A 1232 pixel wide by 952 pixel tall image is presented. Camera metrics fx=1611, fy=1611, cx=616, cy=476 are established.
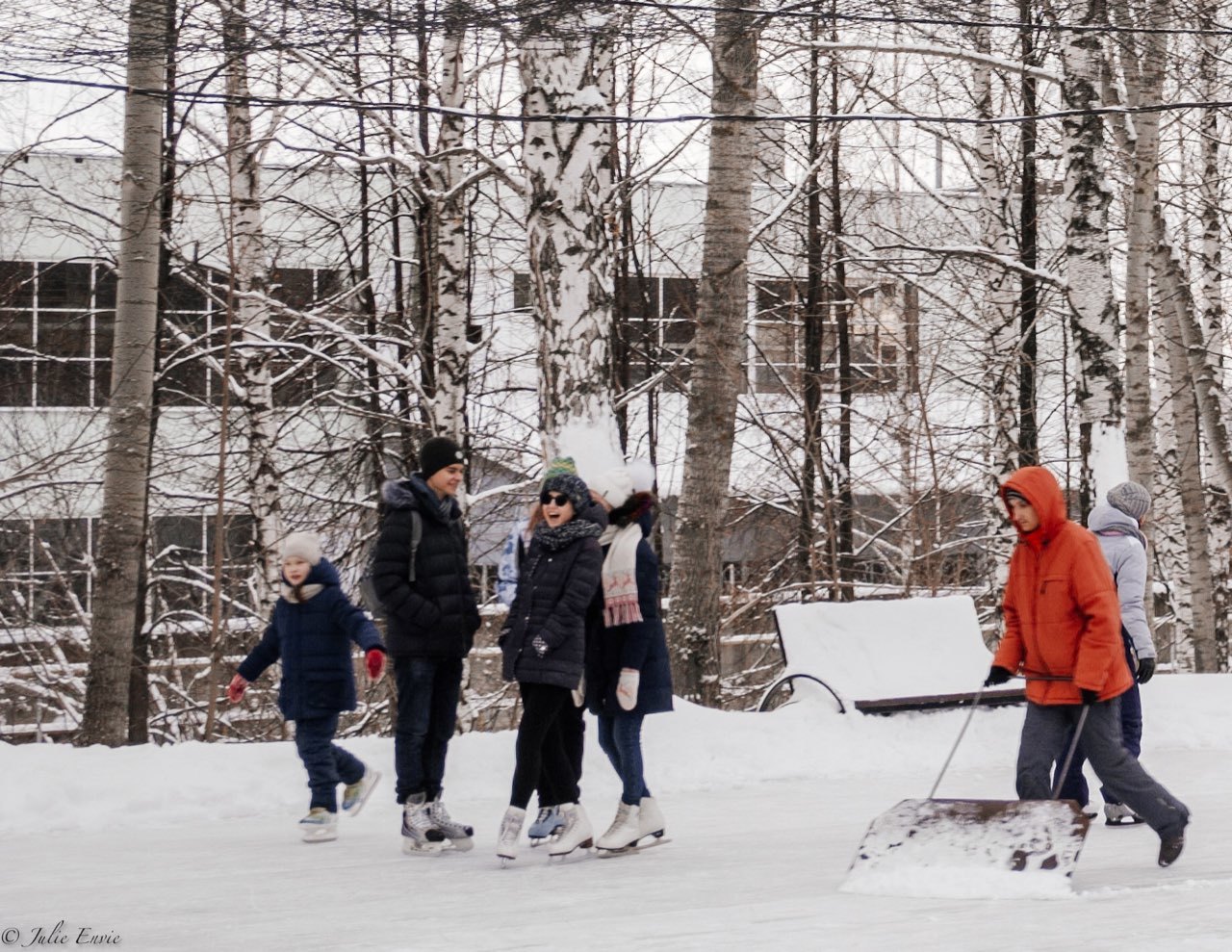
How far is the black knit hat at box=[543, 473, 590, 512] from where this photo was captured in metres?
6.41

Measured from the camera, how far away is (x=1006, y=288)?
60.7ft

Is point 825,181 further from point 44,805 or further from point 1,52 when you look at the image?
point 44,805

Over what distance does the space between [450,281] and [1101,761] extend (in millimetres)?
8796

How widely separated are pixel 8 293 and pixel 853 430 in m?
10.6

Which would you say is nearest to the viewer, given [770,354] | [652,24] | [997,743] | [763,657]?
[652,24]

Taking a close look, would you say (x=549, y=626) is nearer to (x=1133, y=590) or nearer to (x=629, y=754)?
(x=629, y=754)

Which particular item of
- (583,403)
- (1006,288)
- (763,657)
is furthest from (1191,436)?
(583,403)

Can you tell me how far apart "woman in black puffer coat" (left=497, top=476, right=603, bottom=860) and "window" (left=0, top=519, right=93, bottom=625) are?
9.90m

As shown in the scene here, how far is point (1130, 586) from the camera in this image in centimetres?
759

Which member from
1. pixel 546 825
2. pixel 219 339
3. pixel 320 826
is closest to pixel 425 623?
pixel 546 825

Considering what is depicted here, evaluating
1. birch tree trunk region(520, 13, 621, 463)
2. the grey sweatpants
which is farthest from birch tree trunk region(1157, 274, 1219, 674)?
the grey sweatpants

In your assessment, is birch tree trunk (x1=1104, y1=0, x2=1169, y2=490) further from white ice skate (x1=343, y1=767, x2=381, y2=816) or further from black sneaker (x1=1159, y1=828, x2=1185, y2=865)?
white ice skate (x1=343, y1=767, x2=381, y2=816)

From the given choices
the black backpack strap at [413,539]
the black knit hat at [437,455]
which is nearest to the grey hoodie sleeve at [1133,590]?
the black knit hat at [437,455]

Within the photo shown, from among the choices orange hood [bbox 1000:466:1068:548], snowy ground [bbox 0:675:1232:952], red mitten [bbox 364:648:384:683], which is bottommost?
snowy ground [bbox 0:675:1232:952]
